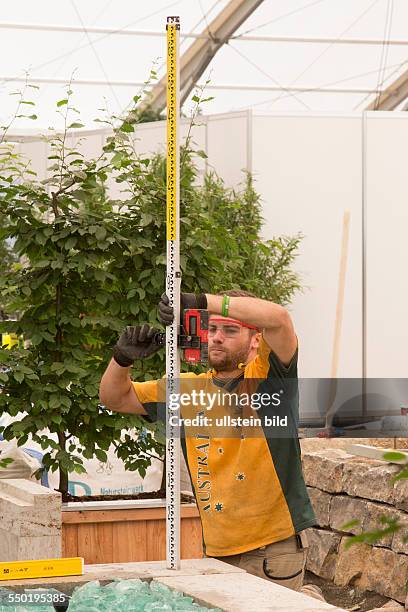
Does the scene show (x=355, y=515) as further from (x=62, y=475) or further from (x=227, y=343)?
(x=227, y=343)

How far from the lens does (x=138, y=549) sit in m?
4.40

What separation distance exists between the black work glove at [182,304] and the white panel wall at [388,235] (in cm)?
762

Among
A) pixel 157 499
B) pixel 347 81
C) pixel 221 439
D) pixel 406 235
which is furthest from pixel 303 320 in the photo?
pixel 221 439

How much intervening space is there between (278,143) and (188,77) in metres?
2.91

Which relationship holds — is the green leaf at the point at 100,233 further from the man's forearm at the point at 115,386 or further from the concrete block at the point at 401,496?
the concrete block at the point at 401,496

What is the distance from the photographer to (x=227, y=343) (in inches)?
128

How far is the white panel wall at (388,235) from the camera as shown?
1022 centimetres

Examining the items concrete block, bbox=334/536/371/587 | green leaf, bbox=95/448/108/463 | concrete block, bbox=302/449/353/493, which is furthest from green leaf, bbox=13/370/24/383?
concrete block, bbox=302/449/353/493

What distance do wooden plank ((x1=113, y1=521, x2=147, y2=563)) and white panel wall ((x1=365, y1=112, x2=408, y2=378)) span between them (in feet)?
19.9

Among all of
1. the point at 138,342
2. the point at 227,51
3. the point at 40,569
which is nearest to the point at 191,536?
the point at 138,342

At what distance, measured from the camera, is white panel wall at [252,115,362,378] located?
10.1 metres

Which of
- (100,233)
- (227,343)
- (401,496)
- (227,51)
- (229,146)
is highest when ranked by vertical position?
(227,51)

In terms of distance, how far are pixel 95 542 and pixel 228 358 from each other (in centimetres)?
143

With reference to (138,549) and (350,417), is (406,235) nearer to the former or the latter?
(350,417)
